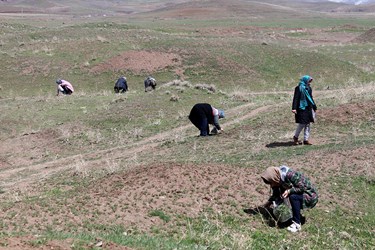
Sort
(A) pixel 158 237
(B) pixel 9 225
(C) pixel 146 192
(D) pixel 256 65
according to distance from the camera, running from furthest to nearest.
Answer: (D) pixel 256 65 < (C) pixel 146 192 < (B) pixel 9 225 < (A) pixel 158 237

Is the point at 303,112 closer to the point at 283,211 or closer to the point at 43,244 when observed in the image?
the point at 283,211

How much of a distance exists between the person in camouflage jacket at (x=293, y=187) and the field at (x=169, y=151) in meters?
0.39

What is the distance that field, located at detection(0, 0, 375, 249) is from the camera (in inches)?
358

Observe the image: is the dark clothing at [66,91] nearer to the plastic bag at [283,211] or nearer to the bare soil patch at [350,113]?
the bare soil patch at [350,113]

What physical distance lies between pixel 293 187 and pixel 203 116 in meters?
8.12

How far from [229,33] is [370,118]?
167ft

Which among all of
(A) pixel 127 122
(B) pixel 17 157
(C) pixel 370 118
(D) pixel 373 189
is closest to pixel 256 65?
(A) pixel 127 122

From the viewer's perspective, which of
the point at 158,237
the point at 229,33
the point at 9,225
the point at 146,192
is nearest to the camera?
the point at 158,237

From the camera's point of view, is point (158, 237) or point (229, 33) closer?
point (158, 237)

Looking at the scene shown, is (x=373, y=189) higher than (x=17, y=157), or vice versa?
(x=373, y=189)

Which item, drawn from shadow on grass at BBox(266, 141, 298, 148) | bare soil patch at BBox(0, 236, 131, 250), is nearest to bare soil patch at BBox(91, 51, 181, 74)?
shadow on grass at BBox(266, 141, 298, 148)

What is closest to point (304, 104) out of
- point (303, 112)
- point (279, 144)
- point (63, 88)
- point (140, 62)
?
point (303, 112)

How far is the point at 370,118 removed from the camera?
56.7 ft

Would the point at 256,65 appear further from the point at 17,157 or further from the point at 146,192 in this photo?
the point at 146,192
